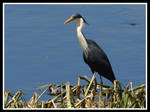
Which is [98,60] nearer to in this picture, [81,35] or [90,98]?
[81,35]

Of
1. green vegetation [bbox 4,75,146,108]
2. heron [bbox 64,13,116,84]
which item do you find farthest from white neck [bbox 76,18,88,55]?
green vegetation [bbox 4,75,146,108]

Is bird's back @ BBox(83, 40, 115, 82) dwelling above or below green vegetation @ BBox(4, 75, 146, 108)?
above

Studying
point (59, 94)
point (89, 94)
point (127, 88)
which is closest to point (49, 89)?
point (59, 94)

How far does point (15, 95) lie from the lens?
14.7 feet

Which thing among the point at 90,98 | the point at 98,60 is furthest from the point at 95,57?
the point at 90,98

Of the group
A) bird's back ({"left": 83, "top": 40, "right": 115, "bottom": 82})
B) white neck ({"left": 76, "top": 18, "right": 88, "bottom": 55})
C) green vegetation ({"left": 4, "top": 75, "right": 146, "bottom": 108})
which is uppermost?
white neck ({"left": 76, "top": 18, "right": 88, "bottom": 55})

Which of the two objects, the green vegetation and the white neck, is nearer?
the green vegetation

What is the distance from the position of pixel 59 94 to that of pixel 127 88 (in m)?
0.79

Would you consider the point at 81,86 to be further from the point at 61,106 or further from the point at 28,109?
the point at 28,109

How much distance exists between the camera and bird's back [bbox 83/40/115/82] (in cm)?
619

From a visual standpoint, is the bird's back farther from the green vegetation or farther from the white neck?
the green vegetation

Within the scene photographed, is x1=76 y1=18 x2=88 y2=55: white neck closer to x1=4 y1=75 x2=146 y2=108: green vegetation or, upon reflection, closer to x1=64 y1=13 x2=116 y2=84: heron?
x1=64 y1=13 x2=116 y2=84: heron

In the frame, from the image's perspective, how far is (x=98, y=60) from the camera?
6199mm

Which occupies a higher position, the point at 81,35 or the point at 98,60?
the point at 81,35
